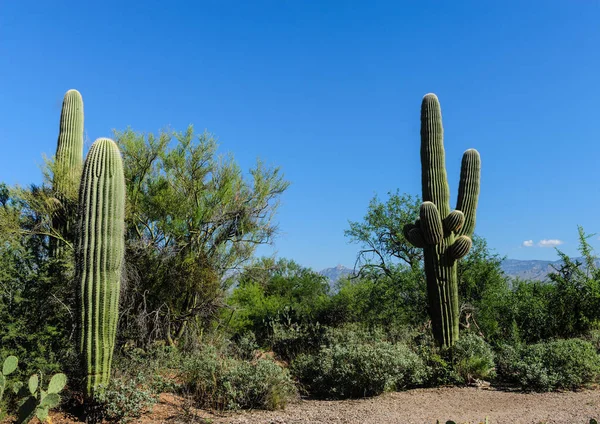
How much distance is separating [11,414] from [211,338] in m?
4.89

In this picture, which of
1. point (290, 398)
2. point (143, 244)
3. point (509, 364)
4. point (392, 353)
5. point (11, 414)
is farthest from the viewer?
point (143, 244)

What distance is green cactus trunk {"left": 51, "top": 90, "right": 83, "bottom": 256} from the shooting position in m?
10.3

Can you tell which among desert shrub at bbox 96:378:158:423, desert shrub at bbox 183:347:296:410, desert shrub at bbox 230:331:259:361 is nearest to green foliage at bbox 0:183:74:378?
desert shrub at bbox 96:378:158:423

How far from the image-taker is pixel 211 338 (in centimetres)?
1115

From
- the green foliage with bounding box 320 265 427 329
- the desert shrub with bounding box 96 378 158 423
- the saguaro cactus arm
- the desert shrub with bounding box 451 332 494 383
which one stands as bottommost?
the desert shrub with bounding box 96 378 158 423

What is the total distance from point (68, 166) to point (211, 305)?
4.34 meters

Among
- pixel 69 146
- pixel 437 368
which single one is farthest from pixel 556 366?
pixel 69 146

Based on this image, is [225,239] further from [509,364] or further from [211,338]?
[509,364]

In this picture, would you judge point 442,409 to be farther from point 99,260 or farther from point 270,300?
point 270,300

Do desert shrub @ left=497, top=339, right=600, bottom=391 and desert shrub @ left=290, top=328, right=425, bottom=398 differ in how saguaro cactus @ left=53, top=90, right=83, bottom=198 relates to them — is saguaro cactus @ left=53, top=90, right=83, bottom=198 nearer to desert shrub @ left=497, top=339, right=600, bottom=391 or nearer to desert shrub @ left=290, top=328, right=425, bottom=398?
desert shrub @ left=290, top=328, right=425, bottom=398

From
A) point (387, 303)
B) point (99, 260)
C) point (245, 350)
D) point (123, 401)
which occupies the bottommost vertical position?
point (123, 401)

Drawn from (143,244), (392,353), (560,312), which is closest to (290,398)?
(392,353)

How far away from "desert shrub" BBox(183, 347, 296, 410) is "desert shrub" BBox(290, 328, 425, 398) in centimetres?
93

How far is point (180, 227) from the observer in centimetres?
1153
